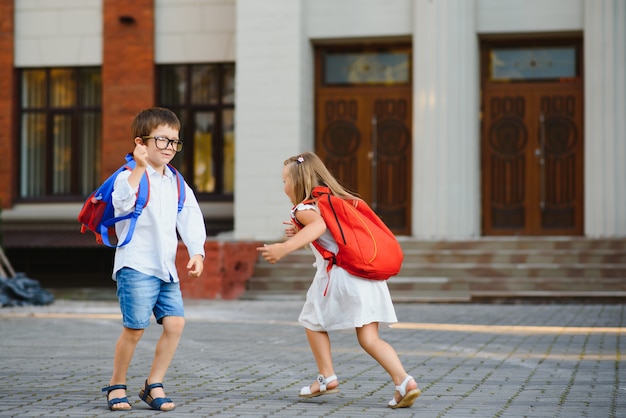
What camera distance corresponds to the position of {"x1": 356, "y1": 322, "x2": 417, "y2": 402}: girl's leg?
6520 mm

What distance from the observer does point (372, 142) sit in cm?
2098

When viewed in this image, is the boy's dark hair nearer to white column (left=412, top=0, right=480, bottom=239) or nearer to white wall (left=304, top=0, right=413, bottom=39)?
white column (left=412, top=0, right=480, bottom=239)

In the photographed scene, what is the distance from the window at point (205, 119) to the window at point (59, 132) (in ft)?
5.42

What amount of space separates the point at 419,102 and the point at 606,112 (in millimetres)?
3210

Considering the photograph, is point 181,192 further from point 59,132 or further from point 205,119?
point 59,132

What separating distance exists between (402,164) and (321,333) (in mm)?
14183

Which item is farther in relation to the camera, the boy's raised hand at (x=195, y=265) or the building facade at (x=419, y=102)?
the building facade at (x=419, y=102)

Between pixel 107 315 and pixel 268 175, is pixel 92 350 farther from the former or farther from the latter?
pixel 268 175

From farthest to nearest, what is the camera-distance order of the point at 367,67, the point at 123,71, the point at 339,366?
the point at 123,71
the point at 367,67
the point at 339,366

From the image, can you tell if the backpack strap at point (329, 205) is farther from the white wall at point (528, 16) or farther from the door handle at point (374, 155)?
the door handle at point (374, 155)

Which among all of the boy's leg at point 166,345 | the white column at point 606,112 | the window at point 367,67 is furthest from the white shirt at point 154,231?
the window at point 367,67

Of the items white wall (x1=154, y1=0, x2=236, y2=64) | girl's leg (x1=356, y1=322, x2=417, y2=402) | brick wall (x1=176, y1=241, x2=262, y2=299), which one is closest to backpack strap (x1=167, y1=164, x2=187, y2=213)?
girl's leg (x1=356, y1=322, x2=417, y2=402)

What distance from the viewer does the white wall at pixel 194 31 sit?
72.7ft

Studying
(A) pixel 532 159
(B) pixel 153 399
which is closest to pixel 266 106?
(A) pixel 532 159
